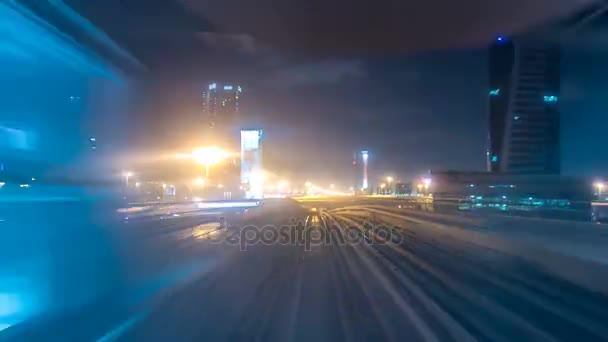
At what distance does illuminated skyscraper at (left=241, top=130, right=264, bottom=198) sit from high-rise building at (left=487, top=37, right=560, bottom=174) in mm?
47453

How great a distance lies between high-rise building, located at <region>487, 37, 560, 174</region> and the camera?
1325 inches

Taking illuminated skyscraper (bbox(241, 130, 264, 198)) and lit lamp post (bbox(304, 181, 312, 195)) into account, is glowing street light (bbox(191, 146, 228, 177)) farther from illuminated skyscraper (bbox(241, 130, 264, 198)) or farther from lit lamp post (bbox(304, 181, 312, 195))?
lit lamp post (bbox(304, 181, 312, 195))

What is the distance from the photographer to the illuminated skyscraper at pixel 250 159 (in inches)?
3376

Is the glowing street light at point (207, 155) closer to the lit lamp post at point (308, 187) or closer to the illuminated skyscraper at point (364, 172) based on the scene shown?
the illuminated skyscraper at point (364, 172)

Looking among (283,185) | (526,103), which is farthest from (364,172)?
(526,103)

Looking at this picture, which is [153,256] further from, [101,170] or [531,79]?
[531,79]

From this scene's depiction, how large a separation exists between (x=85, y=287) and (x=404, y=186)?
372 feet

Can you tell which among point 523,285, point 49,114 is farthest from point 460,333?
point 49,114

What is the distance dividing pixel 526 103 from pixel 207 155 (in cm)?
4721

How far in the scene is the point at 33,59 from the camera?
17156 mm

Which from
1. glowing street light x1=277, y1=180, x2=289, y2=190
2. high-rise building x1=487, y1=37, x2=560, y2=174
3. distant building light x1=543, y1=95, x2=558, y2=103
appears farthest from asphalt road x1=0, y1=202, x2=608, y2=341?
glowing street light x1=277, y1=180, x2=289, y2=190
